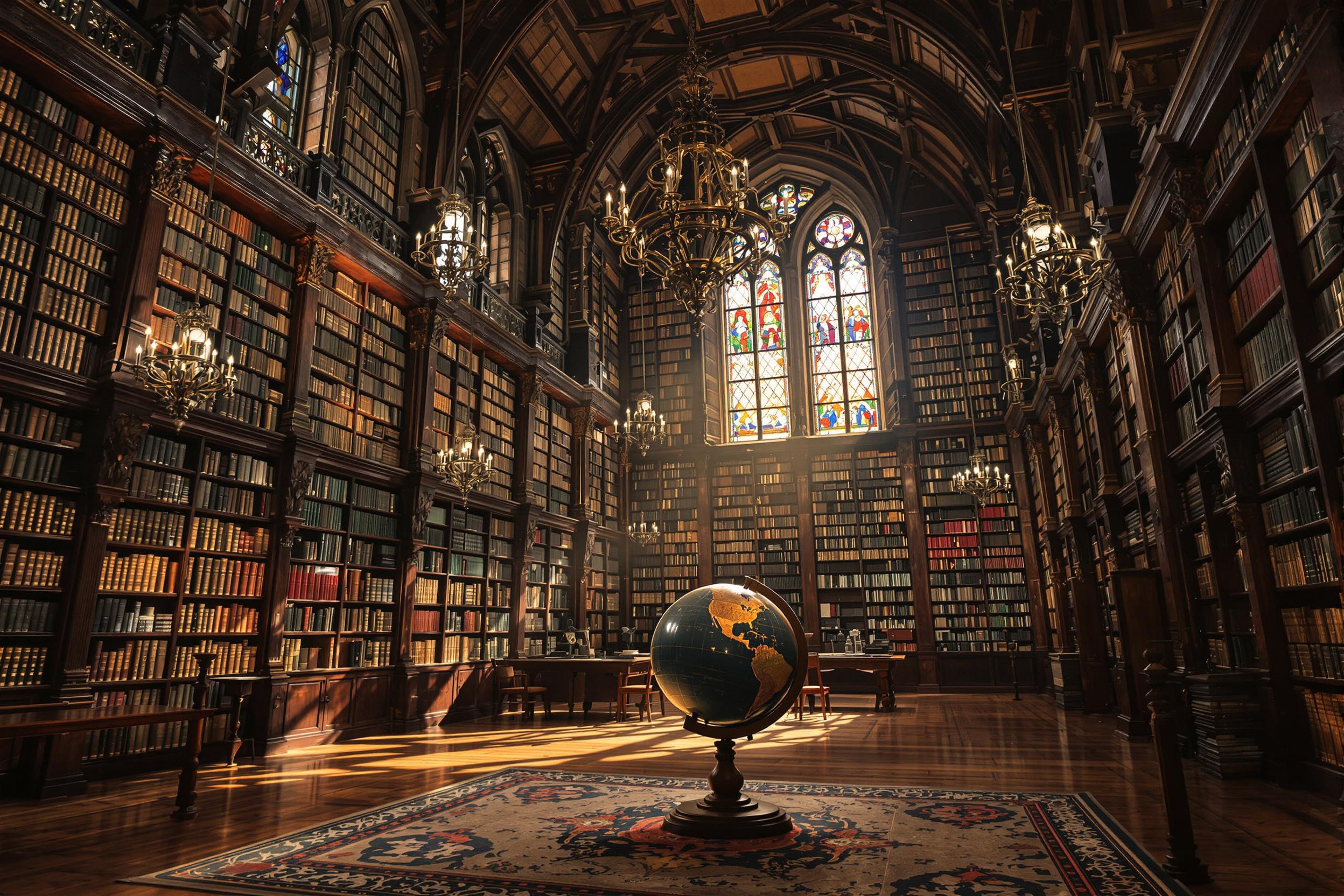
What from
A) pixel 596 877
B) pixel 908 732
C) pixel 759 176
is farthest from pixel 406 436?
pixel 759 176

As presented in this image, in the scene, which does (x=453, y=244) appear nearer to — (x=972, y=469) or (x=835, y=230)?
(x=972, y=469)

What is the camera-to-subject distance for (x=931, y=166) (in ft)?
49.6

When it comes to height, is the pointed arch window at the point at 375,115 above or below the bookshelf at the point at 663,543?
above

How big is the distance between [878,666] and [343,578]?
6.62m

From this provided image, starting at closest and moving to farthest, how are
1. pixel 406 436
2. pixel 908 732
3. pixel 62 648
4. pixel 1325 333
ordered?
pixel 1325 333, pixel 62 648, pixel 908 732, pixel 406 436

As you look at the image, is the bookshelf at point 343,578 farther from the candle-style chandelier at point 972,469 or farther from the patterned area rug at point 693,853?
the candle-style chandelier at point 972,469

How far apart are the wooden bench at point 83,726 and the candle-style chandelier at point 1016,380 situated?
9.96 meters

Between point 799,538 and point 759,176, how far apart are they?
7.75 m

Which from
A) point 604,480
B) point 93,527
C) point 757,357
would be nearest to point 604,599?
point 604,480

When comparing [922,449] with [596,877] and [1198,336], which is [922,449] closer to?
[1198,336]

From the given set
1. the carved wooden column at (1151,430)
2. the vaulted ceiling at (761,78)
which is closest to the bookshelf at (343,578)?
the vaulted ceiling at (761,78)

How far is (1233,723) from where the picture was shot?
505 cm

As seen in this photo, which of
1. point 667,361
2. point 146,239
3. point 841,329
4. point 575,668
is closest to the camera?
point 146,239

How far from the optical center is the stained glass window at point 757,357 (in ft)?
52.2
